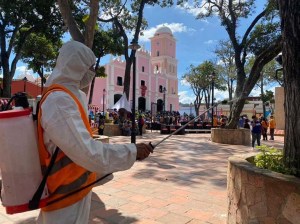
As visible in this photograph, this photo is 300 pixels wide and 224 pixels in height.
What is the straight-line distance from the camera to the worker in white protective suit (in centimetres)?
158

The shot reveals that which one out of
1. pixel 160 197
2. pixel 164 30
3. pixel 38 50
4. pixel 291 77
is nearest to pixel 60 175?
pixel 291 77

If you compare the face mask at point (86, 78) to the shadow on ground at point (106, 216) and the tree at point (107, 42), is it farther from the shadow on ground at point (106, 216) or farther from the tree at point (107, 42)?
the tree at point (107, 42)

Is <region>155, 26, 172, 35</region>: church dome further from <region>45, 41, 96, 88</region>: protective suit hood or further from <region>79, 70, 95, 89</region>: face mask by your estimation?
<region>45, 41, 96, 88</region>: protective suit hood

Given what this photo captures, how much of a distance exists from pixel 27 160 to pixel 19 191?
0.52 feet

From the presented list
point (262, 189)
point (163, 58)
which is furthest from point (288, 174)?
point (163, 58)

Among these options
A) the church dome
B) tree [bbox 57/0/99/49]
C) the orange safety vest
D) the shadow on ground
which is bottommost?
the shadow on ground

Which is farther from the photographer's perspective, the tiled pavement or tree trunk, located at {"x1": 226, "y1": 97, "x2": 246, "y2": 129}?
tree trunk, located at {"x1": 226, "y1": 97, "x2": 246, "y2": 129}

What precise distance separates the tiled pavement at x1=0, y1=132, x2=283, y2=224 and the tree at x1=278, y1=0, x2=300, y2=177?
1.29 metres

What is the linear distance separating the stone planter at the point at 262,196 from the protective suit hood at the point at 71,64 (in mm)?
1953

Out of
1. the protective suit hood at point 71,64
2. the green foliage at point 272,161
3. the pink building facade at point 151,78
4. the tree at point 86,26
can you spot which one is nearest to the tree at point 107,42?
the tree at point 86,26

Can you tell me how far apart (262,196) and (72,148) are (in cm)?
201

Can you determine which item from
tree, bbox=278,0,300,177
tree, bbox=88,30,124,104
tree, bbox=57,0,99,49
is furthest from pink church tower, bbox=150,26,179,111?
tree, bbox=278,0,300,177

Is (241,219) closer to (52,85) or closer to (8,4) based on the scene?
(52,85)

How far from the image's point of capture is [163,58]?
5572cm
